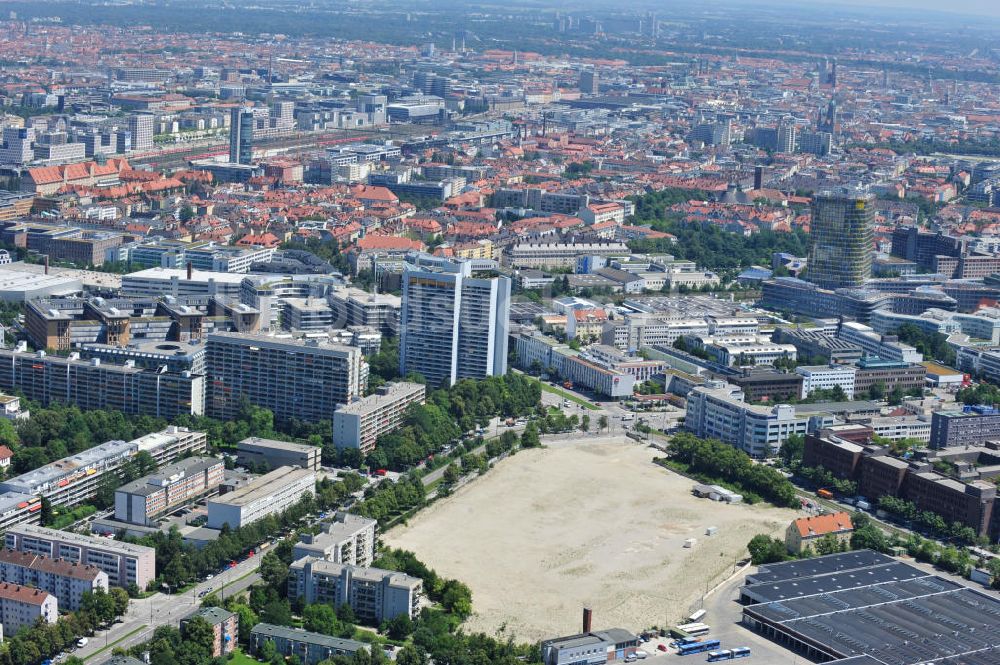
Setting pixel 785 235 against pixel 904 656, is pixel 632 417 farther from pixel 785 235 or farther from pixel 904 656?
pixel 785 235

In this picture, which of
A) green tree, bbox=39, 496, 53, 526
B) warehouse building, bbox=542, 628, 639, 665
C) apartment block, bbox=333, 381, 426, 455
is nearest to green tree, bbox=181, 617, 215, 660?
warehouse building, bbox=542, 628, 639, 665

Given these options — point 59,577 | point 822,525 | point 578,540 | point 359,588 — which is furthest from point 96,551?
point 822,525

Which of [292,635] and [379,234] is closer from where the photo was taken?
[292,635]

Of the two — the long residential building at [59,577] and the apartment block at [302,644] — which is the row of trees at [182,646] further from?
the long residential building at [59,577]

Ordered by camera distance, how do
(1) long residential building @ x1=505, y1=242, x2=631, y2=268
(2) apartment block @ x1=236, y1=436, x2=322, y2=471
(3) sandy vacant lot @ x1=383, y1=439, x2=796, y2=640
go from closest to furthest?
(3) sandy vacant lot @ x1=383, y1=439, x2=796, y2=640 → (2) apartment block @ x1=236, y1=436, x2=322, y2=471 → (1) long residential building @ x1=505, y1=242, x2=631, y2=268

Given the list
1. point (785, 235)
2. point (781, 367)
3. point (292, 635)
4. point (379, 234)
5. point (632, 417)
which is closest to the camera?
point (292, 635)

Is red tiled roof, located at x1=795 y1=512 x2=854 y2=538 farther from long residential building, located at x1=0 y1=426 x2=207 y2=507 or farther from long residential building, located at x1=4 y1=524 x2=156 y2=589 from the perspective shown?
long residential building, located at x1=0 y1=426 x2=207 y2=507

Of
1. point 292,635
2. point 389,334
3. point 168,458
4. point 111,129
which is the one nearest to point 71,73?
point 111,129
